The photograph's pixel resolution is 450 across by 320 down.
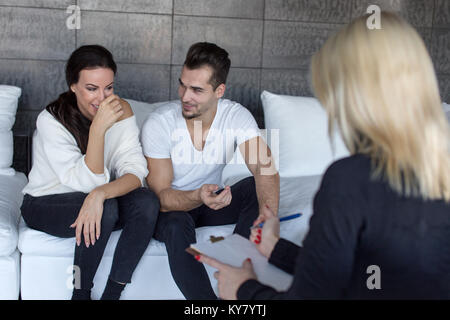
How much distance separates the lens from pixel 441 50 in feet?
10.7

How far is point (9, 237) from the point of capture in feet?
6.33

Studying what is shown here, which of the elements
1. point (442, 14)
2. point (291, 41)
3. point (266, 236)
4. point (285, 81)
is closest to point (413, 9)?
point (442, 14)

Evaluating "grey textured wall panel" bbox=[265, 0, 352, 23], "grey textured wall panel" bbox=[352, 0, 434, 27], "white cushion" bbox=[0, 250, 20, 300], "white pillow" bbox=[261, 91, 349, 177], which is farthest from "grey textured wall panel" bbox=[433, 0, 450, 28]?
"white cushion" bbox=[0, 250, 20, 300]

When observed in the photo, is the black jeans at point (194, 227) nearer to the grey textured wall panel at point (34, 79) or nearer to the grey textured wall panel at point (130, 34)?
the grey textured wall panel at point (130, 34)

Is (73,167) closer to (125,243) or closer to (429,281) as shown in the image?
(125,243)

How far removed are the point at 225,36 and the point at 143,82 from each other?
0.55 meters

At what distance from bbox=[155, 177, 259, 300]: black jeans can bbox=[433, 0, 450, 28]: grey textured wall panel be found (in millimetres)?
1849

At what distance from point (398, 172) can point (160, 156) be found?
1.36 metres

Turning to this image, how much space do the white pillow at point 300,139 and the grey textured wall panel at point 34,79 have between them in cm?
121

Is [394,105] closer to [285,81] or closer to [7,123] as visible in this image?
[7,123]

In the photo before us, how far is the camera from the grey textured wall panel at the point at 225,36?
2.98 metres

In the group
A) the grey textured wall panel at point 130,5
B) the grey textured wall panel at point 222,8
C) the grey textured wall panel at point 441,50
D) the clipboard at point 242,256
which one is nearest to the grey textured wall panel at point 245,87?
the grey textured wall panel at point 222,8

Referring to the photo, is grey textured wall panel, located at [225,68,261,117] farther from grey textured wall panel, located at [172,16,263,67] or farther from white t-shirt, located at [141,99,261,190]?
white t-shirt, located at [141,99,261,190]
